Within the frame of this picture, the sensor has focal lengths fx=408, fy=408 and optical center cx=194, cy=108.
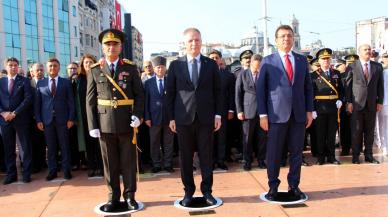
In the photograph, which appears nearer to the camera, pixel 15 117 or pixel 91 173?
pixel 15 117

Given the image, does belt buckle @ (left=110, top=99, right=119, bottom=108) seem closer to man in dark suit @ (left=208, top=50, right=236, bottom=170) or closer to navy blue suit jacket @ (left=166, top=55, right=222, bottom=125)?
navy blue suit jacket @ (left=166, top=55, right=222, bottom=125)

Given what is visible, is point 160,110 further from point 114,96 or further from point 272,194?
point 272,194

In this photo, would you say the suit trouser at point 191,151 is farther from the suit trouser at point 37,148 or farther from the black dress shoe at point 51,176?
the suit trouser at point 37,148

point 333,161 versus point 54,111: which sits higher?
point 54,111

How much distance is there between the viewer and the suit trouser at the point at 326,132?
21.5ft

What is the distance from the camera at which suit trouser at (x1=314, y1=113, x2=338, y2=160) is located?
656cm

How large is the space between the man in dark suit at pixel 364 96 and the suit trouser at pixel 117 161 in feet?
12.5

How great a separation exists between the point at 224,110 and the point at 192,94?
2.13 meters

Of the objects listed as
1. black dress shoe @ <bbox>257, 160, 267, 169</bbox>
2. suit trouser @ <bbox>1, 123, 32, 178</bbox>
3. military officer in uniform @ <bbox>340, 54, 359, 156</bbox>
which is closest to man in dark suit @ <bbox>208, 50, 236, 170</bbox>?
black dress shoe @ <bbox>257, 160, 267, 169</bbox>

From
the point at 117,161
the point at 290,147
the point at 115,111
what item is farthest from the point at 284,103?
the point at 117,161

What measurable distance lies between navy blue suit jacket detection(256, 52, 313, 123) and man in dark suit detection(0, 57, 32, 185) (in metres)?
3.59

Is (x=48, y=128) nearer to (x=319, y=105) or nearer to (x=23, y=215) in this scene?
(x=23, y=215)

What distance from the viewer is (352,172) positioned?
5.94m

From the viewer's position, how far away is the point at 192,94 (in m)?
4.58
